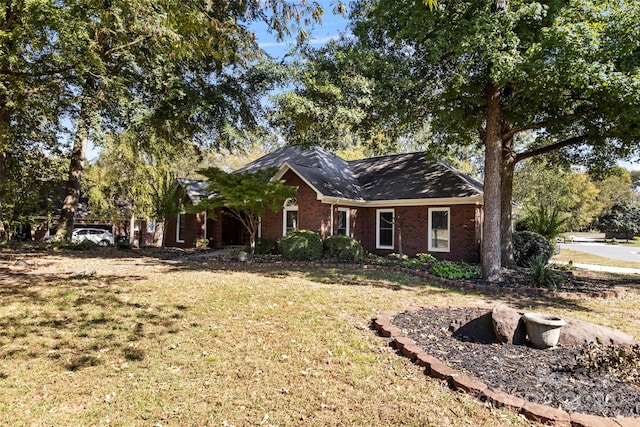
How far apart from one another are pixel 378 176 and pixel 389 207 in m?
2.64

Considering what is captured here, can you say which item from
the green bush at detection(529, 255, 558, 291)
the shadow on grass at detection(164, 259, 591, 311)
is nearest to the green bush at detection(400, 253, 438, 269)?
the shadow on grass at detection(164, 259, 591, 311)

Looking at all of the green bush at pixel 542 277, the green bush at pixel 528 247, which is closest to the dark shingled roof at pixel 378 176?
the green bush at pixel 528 247

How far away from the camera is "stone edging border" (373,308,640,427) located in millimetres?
2998

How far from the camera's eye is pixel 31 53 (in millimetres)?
10117

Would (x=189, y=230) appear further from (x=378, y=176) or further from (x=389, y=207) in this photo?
(x=389, y=207)

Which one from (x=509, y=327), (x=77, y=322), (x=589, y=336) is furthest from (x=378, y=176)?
(x=77, y=322)

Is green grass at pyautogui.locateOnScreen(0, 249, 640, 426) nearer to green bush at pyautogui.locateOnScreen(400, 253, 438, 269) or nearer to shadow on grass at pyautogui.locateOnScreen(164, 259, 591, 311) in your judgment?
shadow on grass at pyautogui.locateOnScreen(164, 259, 591, 311)

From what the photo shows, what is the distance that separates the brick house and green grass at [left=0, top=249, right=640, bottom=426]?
6.87 metres

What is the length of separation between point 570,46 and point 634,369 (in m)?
7.45

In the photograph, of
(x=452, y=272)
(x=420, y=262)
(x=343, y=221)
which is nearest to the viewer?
(x=452, y=272)

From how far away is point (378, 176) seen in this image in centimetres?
1891

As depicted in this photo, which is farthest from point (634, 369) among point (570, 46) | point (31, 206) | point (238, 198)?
point (31, 206)

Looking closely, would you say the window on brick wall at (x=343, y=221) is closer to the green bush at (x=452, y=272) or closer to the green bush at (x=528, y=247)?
the green bush at (x=452, y=272)

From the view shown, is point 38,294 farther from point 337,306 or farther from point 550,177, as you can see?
point 550,177
